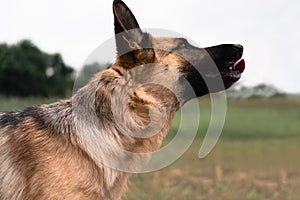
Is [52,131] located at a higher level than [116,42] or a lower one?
lower

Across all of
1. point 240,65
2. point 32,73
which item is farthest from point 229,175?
point 32,73

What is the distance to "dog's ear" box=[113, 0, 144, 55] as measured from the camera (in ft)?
20.3

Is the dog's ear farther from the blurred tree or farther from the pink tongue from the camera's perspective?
the blurred tree

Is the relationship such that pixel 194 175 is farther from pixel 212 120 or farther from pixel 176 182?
pixel 212 120

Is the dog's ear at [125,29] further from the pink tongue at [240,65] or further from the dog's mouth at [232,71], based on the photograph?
the pink tongue at [240,65]

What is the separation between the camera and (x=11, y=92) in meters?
31.7

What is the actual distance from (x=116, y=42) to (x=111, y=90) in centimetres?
50

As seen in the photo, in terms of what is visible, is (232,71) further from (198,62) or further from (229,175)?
(229,175)

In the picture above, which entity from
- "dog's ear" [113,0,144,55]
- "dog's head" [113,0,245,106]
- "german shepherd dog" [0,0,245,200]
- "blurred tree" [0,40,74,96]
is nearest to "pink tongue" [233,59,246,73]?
"dog's head" [113,0,245,106]

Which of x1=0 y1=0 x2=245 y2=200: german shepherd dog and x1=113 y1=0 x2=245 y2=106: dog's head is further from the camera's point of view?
x1=113 y1=0 x2=245 y2=106: dog's head

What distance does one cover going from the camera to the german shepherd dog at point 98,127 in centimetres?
620

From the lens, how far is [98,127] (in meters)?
6.55

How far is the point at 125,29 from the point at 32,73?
30.7 m

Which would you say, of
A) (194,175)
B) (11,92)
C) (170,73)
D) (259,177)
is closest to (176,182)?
(194,175)
